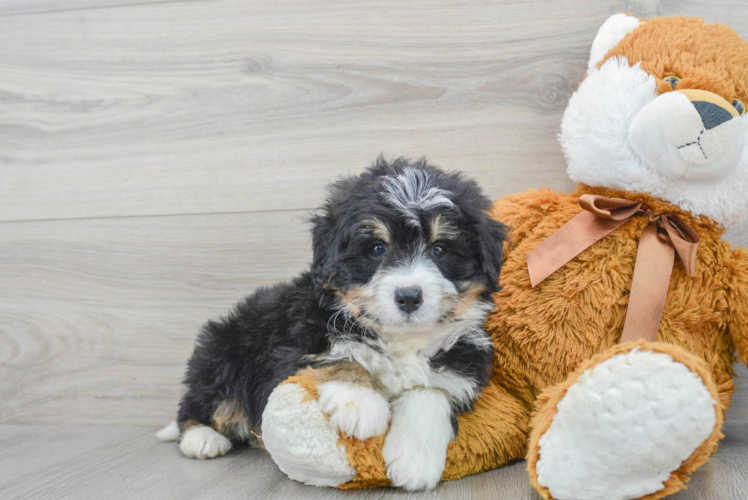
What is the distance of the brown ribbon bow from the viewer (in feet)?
5.26

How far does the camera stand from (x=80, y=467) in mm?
1966

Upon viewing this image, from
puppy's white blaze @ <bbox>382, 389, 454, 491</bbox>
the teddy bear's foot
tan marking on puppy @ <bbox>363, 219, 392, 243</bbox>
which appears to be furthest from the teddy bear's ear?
puppy's white blaze @ <bbox>382, 389, 454, 491</bbox>

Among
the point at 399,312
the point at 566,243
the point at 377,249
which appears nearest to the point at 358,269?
the point at 377,249

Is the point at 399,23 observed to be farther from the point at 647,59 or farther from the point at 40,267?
the point at 40,267

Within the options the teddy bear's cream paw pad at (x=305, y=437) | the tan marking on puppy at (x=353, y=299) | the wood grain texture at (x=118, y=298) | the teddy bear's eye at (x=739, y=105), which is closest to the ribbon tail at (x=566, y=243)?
the teddy bear's eye at (x=739, y=105)

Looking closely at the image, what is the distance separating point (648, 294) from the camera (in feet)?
5.26

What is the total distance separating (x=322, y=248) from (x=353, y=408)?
1.43 ft

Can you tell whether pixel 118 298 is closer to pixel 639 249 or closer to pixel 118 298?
pixel 118 298

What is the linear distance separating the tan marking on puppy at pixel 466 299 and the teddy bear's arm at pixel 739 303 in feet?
2.27

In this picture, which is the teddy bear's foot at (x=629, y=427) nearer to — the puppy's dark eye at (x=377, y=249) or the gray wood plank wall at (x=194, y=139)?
the puppy's dark eye at (x=377, y=249)

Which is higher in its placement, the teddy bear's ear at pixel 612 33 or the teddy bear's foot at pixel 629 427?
the teddy bear's ear at pixel 612 33

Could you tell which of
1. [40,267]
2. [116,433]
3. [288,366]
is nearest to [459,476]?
[288,366]

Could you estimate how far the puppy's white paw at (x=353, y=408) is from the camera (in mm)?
1468

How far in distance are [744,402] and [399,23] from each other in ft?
6.37
